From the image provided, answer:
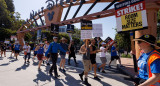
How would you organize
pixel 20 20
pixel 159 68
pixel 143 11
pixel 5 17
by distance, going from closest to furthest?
pixel 159 68
pixel 143 11
pixel 5 17
pixel 20 20

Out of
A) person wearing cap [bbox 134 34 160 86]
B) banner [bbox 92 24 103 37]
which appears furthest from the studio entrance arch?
person wearing cap [bbox 134 34 160 86]

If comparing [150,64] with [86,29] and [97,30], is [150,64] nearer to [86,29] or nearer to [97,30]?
[86,29]

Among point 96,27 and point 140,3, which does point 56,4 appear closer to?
point 96,27

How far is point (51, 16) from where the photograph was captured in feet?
51.4

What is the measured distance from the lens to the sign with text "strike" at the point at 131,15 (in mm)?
4012

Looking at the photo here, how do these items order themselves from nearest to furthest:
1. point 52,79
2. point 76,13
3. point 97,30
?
point 52,79, point 97,30, point 76,13

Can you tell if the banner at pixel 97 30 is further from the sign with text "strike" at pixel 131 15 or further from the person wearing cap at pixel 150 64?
the person wearing cap at pixel 150 64

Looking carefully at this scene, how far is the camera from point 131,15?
4297 mm

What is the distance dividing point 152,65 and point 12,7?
55.0 m

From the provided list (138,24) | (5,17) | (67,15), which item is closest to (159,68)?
(138,24)

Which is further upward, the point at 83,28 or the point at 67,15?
the point at 67,15

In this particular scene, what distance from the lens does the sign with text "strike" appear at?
401 centimetres

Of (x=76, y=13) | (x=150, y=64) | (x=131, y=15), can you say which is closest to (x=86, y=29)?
(x=131, y=15)

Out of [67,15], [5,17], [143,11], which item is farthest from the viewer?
[5,17]
